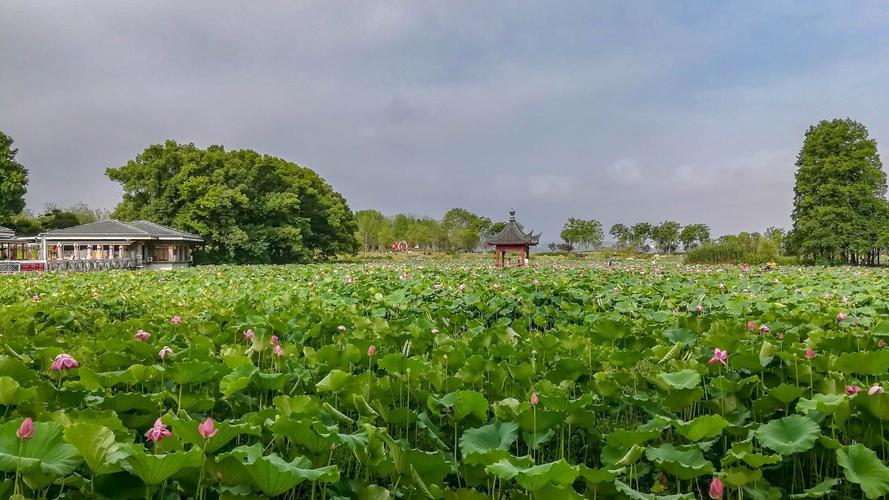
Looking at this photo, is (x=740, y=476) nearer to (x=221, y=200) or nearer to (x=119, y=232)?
(x=119, y=232)

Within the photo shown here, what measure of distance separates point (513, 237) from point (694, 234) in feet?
205

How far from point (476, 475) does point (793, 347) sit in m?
2.05

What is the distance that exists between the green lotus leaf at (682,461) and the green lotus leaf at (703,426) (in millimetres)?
61

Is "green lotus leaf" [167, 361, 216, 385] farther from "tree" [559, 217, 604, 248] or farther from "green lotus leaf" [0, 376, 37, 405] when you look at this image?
"tree" [559, 217, 604, 248]

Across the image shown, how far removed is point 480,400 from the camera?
2.15 meters

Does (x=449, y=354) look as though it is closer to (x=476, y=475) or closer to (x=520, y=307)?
(x=476, y=475)

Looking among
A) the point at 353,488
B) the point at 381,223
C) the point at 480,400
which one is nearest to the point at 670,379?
the point at 480,400

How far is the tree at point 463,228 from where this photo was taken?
8269cm

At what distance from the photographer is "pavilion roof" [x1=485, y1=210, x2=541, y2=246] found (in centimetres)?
2514

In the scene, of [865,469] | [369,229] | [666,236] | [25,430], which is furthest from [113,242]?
[666,236]

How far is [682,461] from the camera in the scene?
6.30ft

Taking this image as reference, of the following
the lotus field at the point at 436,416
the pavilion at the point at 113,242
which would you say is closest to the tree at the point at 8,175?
the pavilion at the point at 113,242

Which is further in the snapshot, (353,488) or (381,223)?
(381,223)

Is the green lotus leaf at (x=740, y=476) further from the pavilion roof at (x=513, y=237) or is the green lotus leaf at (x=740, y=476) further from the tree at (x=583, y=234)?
A: the tree at (x=583, y=234)
